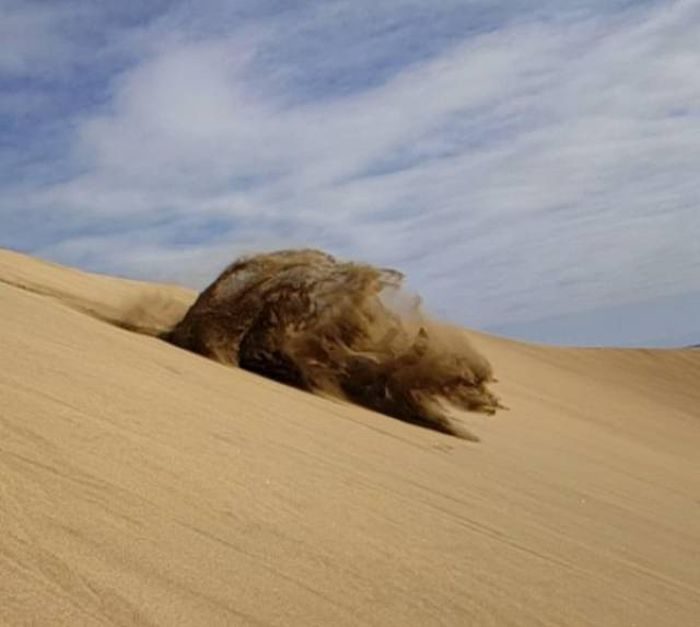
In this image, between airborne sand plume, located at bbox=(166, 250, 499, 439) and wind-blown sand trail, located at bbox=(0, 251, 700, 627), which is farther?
airborne sand plume, located at bbox=(166, 250, 499, 439)

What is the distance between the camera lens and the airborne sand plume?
7500 mm

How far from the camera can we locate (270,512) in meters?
3.82

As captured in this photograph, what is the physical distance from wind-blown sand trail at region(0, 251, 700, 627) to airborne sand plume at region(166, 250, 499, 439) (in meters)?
0.48

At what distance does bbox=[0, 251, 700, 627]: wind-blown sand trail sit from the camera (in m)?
2.97

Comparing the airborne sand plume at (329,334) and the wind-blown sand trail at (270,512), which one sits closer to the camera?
the wind-blown sand trail at (270,512)

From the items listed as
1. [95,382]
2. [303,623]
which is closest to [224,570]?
[303,623]

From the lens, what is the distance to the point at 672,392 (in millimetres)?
19688

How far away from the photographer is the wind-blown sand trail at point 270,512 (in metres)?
2.97

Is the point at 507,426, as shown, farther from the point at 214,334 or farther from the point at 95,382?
the point at 95,382

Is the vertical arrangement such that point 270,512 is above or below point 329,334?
below

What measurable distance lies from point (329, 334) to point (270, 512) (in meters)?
3.94

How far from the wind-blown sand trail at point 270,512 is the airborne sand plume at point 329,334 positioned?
0.48m

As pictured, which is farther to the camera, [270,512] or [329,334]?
[329,334]

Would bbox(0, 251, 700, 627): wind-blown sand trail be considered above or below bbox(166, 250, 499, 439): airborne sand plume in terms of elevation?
below
